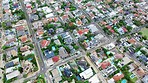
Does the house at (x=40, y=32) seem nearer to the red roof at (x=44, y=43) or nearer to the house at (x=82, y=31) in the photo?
the red roof at (x=44, y=43)

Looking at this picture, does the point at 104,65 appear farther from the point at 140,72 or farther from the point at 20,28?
the point at 20,28

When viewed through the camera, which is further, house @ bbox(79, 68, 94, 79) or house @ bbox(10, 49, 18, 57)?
house @ bbox(10, 49, 18, 57)

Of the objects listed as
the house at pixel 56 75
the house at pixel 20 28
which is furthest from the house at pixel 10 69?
the house at pixel 20 28

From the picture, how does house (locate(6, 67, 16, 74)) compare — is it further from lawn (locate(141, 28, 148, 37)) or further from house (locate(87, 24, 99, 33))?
lawn (locate(141, 28, 148, 37))

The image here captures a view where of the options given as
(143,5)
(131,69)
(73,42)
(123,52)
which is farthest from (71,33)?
(143,5)

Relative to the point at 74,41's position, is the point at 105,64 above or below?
below

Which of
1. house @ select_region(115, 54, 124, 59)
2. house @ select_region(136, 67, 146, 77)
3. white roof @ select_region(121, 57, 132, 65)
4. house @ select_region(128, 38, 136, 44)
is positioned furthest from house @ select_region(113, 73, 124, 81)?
house @ select_region(128, 38, 136, 44)

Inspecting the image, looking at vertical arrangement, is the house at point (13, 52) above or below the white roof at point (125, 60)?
above

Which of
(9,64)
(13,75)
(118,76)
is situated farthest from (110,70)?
(9,64)
